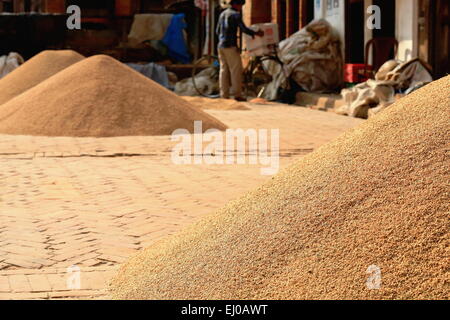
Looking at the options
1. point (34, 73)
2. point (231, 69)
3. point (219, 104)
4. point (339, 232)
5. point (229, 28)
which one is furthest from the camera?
point (231, 69)

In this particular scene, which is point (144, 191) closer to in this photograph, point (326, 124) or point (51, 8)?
point (326, 124)

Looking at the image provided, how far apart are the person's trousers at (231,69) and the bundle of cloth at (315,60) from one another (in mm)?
781

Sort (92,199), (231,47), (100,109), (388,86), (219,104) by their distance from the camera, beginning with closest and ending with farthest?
(92,199) < (100,109) < (388,86) < (219,104) < (231,47)

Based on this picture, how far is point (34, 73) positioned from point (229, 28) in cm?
338

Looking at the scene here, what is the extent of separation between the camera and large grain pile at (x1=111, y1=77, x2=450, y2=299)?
10.1ft

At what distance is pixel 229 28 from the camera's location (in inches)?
599

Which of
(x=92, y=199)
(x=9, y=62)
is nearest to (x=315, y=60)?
(x=9, y=62)

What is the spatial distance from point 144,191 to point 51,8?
18.9 metres

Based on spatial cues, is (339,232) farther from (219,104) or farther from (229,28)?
(229,28)

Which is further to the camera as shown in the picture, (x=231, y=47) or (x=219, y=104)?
(x=231, y=47)

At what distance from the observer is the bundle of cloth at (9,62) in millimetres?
18906

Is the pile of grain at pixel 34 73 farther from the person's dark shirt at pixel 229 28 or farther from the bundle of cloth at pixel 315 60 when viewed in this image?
the bundle of cloth at pixel 315 60

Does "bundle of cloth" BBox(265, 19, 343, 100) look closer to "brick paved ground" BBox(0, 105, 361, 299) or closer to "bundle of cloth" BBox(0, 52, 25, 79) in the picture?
"brick paved ground" BBox(0, 105, 361, 299)
